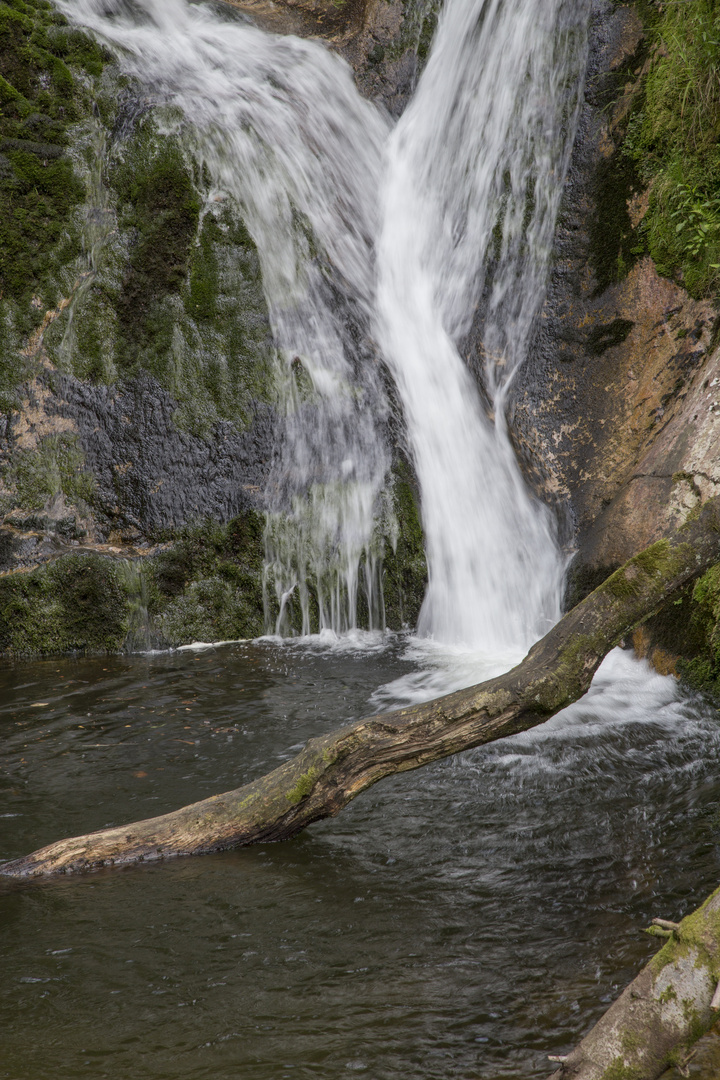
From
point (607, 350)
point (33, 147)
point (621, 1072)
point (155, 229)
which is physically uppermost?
point (33, 147)

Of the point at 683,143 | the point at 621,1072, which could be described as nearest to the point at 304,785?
the point at 621,1072

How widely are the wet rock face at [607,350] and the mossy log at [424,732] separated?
2957mm

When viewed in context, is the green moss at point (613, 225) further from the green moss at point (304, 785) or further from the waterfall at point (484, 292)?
the green moss at point (304, 785)

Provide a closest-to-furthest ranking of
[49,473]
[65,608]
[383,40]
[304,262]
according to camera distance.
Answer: [65,608], [49,473], [304,262], [383,40]

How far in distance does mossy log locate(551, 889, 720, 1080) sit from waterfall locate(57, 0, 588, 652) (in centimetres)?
512

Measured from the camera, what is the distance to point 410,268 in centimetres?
828

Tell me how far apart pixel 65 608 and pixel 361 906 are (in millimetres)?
4948

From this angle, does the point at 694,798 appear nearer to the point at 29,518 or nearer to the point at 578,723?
the point at 578,723

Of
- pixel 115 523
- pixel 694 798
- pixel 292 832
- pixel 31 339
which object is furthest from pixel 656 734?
pixel 31 339

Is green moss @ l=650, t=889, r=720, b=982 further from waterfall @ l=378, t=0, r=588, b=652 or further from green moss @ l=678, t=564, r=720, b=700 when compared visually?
waterfall @ l=378, t=0, r=588, b=652

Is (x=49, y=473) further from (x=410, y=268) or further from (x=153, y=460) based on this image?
(x=410, y=268)

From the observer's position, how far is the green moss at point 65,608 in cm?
705

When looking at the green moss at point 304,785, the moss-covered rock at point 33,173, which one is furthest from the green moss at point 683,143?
the moss-covered rock at point 33,173

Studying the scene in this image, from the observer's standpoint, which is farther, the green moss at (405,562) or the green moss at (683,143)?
the green moss at (405,562)
